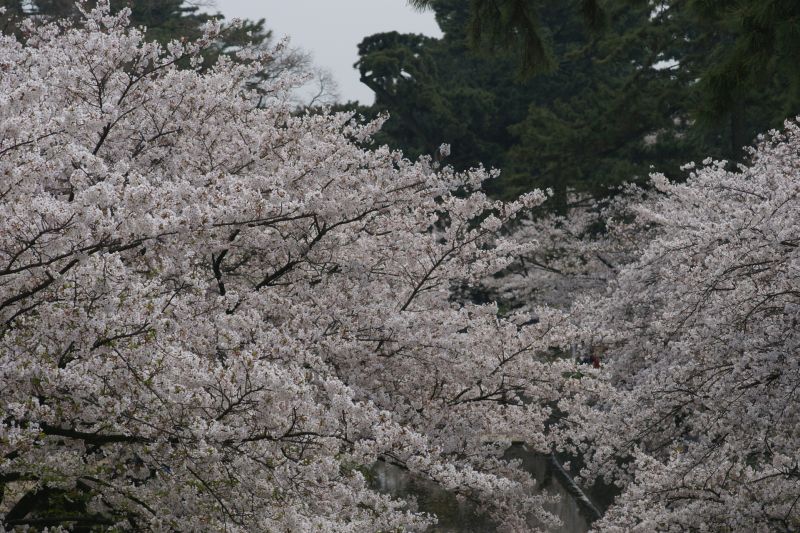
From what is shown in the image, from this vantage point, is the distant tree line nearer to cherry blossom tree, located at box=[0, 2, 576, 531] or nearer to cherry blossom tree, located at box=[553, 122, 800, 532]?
cherry blossom tree, located at box=[553, 122, 800, 532]

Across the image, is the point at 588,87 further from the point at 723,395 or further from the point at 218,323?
the point at 218,323

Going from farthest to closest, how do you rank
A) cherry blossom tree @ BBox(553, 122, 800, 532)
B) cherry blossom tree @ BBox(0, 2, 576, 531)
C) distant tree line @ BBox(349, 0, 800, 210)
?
cherry blossom tree @ BBox(553, 122, 800, 532)
distant tree line @ BBox(349, 0, 800, 210)
cherry blossom tree @ BBox(0, 2, 576, 531)

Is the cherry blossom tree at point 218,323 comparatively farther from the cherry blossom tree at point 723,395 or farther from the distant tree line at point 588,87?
the distant tree line at point 588,87

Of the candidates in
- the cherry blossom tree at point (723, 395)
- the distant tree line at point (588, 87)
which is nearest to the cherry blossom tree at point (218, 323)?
the cherry blossom tree at point (723, 395)

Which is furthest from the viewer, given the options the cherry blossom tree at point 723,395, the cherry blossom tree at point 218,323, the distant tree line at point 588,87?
the cherry blossom tree at point 723,395

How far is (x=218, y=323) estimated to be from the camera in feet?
18.9

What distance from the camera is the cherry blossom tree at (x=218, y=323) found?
15.4 ft

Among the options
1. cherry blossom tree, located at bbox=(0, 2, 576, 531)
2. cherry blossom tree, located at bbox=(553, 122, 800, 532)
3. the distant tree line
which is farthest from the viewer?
cherry blossom tree, located at bbox=(553, 122, 800, 532)

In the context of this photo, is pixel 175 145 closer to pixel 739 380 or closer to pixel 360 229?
pixel 360 229

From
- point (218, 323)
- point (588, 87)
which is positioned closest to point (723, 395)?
point (218, 323)

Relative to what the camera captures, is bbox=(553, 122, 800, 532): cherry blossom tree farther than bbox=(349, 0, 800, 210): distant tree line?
Yes

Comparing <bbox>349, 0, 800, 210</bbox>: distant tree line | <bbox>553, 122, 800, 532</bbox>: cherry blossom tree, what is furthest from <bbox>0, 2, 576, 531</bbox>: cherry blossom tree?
<bbox>349, 0, 800, 210</bbox>: distant tree line

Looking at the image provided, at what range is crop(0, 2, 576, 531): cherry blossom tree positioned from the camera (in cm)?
470

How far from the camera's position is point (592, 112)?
25266 millimetres
